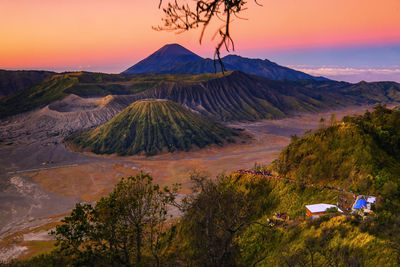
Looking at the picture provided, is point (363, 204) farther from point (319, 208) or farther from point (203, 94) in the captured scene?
point (203, 94)

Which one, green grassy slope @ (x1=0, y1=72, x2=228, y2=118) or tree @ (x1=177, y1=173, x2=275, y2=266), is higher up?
green grassy slope @ (x1=0, y1=72, x2=228, y2=118)

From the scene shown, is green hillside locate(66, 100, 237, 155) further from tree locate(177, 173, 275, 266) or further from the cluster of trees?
the cluster of trees

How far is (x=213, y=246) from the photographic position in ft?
35.9

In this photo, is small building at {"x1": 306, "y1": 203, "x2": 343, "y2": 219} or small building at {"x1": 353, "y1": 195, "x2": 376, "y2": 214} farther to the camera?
small building at {"x1": 306, "y1": 203, "x2": 343, "y2": 219}

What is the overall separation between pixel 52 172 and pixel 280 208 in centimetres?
4751

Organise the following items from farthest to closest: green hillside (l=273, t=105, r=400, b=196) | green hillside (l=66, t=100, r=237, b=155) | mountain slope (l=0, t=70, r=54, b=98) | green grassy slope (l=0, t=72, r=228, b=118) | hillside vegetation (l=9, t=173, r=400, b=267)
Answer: mountain slope (l=0, t=70, r=54, b=98), green grassy slope (l=0, t=72, r=228, b=118), green hillside (l=66, t=100, r=237, b=155), green hillside (l=273, t=105, r=400, b=196), hillside vegetation (l=9, t=173, r=400, b=267)

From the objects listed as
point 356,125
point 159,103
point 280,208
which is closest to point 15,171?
point 159,103

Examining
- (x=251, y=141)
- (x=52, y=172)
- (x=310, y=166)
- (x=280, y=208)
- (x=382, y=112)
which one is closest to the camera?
(x=280, y=208)

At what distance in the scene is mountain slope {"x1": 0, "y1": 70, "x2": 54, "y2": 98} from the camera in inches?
6196

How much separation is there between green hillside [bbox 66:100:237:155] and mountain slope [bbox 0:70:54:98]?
378 feet

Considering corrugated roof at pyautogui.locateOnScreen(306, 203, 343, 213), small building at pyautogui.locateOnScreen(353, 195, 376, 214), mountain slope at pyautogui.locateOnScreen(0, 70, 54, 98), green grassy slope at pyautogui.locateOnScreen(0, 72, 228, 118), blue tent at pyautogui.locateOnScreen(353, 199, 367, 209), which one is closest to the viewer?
small building at pyautogui.locateOnScreen(353, 195, 376, 214)

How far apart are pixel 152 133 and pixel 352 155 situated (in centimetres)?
5814

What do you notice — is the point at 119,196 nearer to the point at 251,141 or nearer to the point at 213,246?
the point at 213,246

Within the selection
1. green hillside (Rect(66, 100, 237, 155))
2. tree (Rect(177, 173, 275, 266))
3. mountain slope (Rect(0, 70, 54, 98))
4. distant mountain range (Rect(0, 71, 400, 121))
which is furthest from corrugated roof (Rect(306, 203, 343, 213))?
mountain slope (Rect(0, 70, 54, 98))
